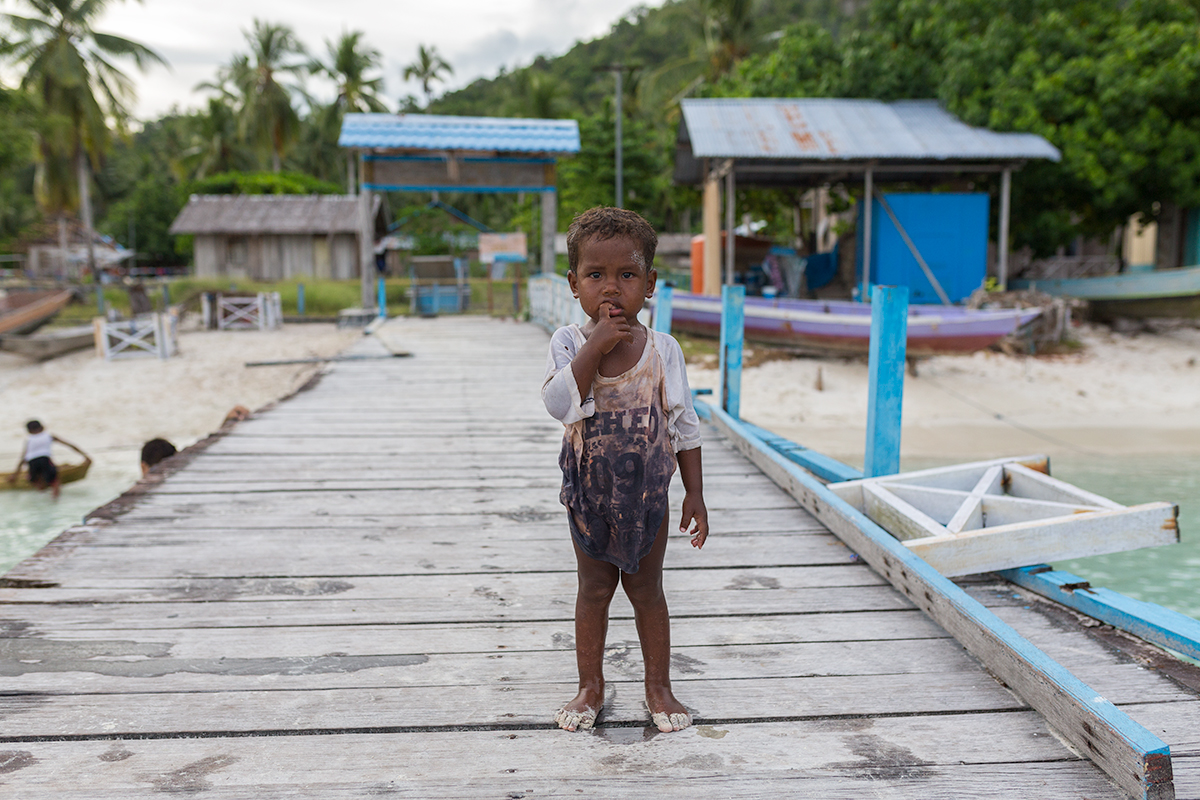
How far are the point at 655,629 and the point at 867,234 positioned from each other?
14.3 m

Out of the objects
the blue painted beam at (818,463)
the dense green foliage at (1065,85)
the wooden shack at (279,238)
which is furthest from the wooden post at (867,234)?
the wooden shack at (279,238)

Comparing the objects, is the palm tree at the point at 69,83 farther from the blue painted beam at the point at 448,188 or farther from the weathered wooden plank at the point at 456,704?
the weathered wooden plank at the point at 456,704

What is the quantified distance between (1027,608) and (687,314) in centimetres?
1221

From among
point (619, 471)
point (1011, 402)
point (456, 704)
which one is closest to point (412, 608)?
point (456, 704)

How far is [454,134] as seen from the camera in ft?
46.4

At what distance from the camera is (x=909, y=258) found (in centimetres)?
1521

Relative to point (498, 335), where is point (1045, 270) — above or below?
above

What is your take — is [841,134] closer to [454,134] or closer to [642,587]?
[454,134]

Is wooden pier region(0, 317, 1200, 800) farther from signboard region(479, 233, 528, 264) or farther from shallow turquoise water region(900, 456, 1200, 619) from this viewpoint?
signboard region(479, 233, 528, 264)

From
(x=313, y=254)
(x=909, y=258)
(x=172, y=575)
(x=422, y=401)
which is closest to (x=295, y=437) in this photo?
(x=422, y=401)

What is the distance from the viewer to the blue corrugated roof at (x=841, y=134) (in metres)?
14.0

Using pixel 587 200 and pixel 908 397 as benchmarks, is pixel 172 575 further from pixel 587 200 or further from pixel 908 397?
pixel 587 200

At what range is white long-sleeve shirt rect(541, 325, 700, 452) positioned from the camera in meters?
2.03

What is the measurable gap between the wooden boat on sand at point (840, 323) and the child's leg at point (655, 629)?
10517 mm
